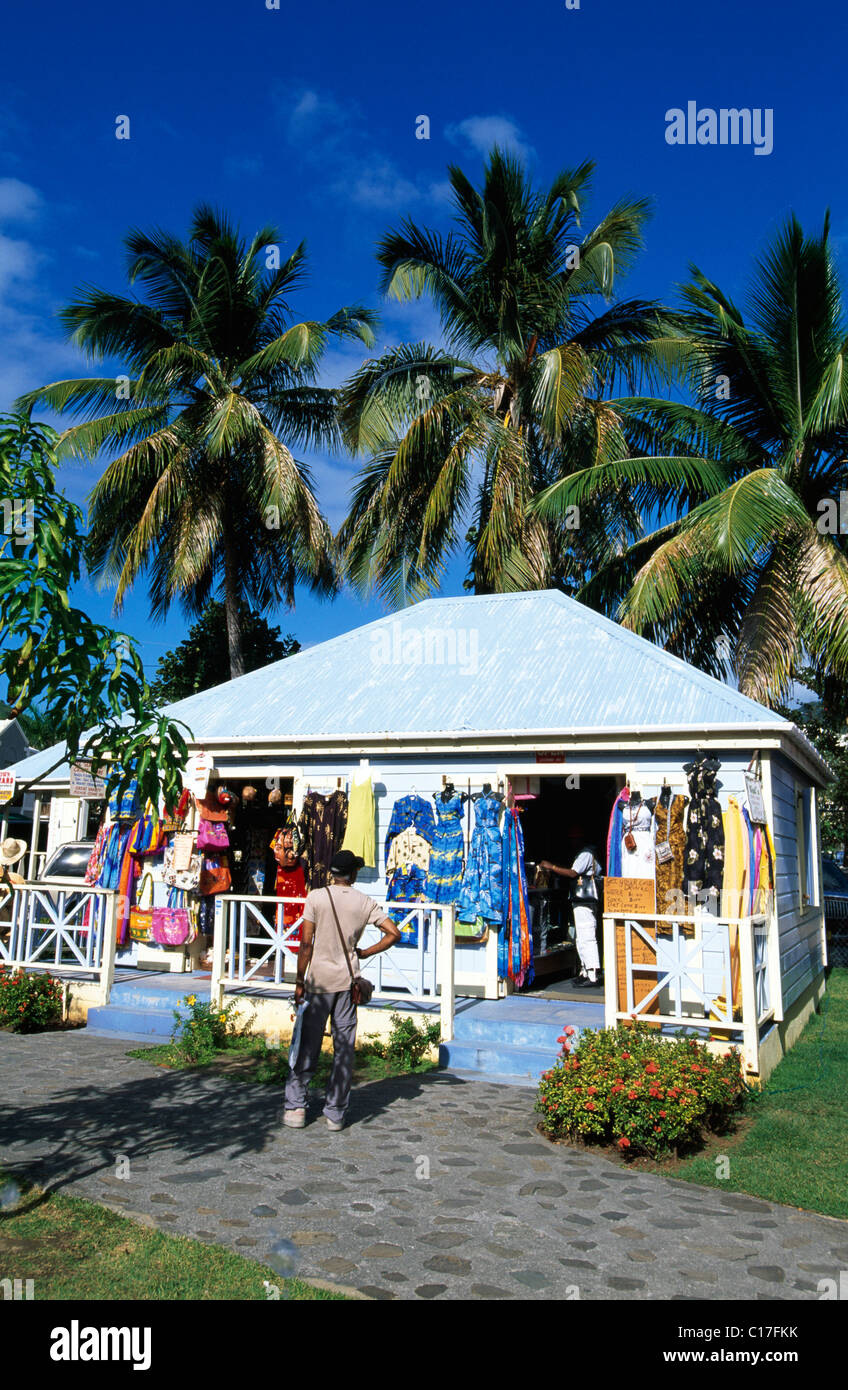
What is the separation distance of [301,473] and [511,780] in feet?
42.0

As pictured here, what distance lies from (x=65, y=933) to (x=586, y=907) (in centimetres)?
623

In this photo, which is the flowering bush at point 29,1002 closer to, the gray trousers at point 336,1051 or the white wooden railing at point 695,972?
the gray trousers at point 336,1051

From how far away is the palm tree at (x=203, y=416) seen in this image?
20.5 m

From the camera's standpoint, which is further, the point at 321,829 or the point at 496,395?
the point at 496,395

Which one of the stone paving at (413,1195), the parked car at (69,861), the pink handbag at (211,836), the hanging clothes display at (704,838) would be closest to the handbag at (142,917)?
the pink handbag at (211,836)

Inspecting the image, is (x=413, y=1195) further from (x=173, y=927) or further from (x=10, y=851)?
(x=10, y=851)

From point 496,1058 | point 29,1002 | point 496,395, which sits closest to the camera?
point 496,1058

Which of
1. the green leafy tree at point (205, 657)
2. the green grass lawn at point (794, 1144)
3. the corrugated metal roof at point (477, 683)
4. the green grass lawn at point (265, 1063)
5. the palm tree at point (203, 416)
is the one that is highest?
the palm tree at point (203, 416)

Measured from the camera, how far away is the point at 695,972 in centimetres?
977

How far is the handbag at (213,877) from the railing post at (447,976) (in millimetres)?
4079

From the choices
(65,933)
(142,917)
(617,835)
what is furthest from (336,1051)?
(142,917)

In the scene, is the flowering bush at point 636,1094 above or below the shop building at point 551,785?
below

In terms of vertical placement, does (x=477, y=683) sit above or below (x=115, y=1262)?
above

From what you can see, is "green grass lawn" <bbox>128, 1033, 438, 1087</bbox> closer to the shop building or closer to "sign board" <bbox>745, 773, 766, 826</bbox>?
the shop building
